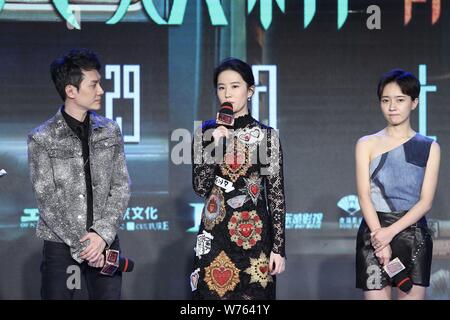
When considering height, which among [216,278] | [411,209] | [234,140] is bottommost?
[216,278]

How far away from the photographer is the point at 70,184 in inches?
137

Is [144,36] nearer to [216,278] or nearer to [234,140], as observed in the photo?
[234,140]

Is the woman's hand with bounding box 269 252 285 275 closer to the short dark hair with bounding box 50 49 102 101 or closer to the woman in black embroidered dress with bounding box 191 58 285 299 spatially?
the woman in black embroidered dress with bounding box 191 58 285 299

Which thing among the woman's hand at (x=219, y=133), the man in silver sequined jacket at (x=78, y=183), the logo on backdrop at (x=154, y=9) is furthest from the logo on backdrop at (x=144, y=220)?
the woman's hand at (x=219, y=133)

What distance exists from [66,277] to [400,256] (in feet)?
4.48

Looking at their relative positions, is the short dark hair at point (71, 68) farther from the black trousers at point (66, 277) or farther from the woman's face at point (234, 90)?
the black trousers at point (66, 277)

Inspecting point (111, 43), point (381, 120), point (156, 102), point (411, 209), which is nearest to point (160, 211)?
point (156, 102)

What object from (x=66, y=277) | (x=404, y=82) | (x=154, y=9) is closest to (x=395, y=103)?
(x=404, y=82)

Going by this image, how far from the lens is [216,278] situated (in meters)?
3.47

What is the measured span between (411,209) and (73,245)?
1.39 m

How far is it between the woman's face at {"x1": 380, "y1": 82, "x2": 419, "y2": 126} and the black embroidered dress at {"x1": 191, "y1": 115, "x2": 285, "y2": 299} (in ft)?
1.81

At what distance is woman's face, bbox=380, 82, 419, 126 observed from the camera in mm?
3718

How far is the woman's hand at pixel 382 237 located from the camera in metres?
3.59

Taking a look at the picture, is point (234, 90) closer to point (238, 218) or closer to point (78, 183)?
point (238, 218)
